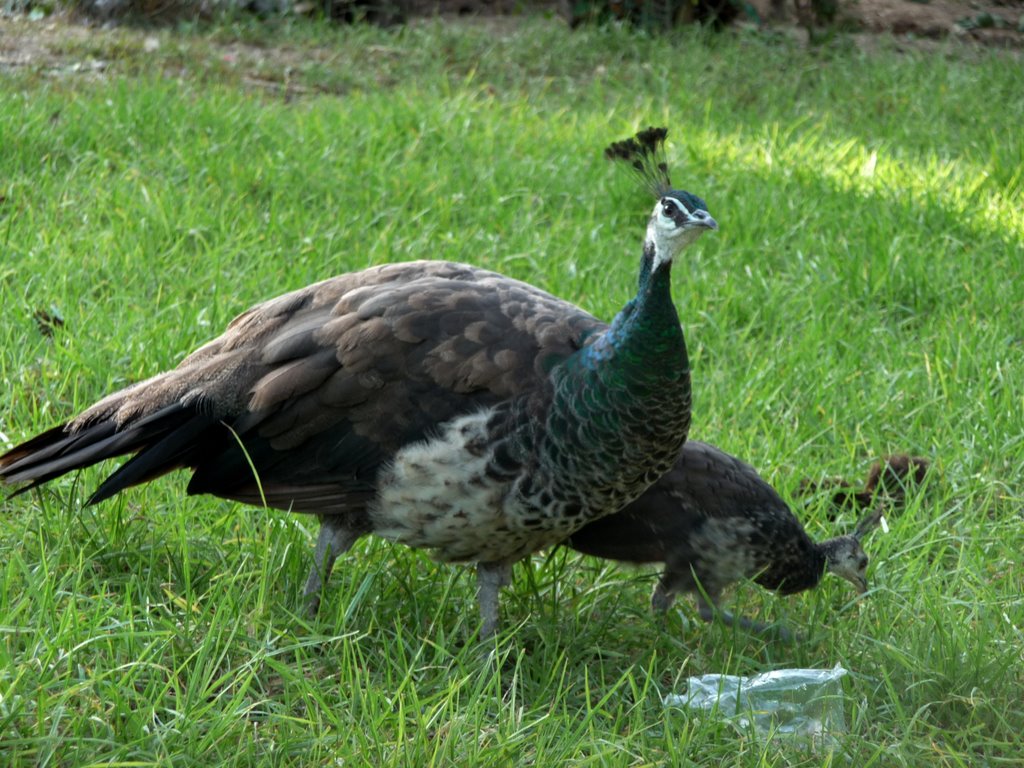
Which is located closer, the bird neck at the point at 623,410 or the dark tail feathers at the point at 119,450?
the bird neck at the point at 623,410

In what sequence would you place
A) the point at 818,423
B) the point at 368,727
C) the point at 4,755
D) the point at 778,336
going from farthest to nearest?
the point at 778,336 → the point at 818,423 → the point at 368,727 → the point at 4,755

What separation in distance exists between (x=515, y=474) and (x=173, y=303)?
1.98 metres

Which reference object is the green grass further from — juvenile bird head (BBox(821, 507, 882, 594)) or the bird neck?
the bird neck

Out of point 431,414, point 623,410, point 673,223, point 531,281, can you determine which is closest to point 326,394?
point 431,414

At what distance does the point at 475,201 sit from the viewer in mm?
5930

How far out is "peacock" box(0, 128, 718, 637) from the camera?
3.17 m

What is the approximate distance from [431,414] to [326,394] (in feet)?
0.93

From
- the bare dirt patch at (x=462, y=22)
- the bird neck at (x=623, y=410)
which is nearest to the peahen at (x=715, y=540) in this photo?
the bird neck at (x=623, y=410)

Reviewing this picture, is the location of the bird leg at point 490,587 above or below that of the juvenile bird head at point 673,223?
below

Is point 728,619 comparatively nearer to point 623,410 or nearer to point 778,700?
point 778,700

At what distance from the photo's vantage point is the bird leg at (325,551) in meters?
3.32

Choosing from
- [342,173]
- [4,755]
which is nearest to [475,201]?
[342,173]

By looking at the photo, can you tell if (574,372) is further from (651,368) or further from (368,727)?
(368,727)

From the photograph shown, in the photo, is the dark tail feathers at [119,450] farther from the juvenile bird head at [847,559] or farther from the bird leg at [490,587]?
the juvenile bird head at [847,559]
